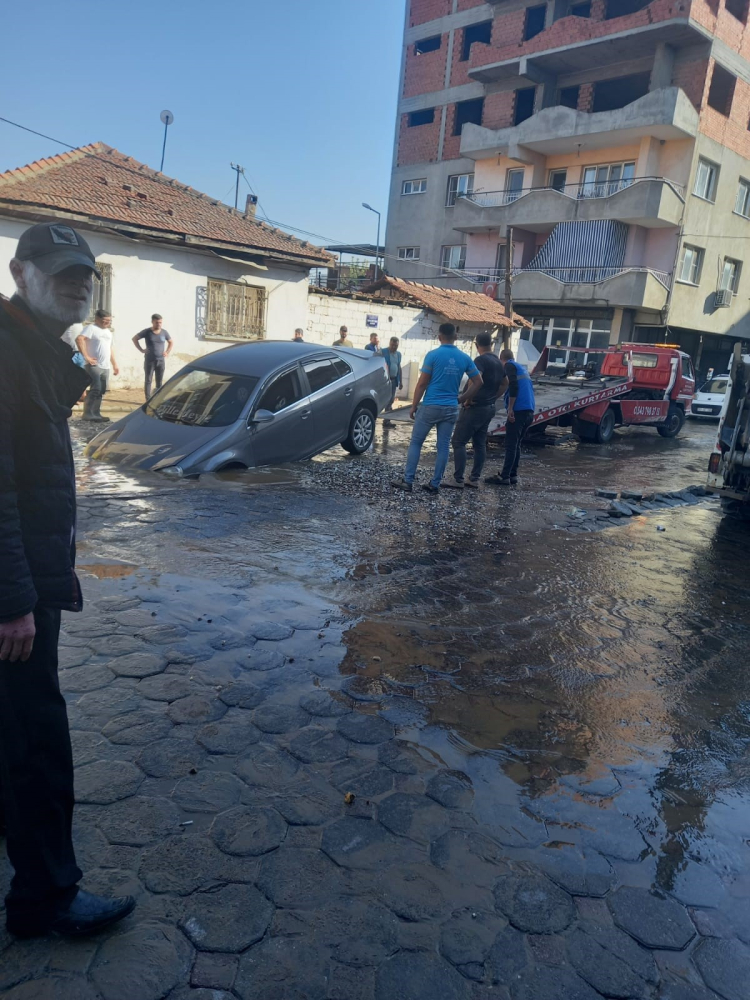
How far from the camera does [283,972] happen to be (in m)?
2.06

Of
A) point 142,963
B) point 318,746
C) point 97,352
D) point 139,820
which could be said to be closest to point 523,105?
point 97,352

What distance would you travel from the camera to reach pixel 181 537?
6105mm

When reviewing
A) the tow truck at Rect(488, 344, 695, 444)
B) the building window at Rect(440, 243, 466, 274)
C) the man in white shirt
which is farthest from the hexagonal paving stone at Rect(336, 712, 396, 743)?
the building window at Rect(440, 243, 466, 274)

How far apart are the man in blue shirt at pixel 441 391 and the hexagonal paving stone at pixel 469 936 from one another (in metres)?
6.43

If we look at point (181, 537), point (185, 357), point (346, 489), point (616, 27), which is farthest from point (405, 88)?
point (181, 537)

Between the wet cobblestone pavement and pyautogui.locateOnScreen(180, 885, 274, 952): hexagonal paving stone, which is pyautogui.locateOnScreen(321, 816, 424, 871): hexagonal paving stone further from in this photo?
pyautogui.locateOnScreen(180, 885, 274, 952): hexagonal paving stone

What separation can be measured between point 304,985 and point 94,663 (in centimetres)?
223

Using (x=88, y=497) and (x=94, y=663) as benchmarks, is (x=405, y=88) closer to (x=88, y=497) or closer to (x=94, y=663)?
(x=88, y=497)

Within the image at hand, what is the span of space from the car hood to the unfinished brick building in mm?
20698

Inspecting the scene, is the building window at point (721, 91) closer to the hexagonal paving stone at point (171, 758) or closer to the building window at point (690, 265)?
the building window at point (690, 265)

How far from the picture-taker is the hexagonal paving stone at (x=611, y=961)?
2.12 meters

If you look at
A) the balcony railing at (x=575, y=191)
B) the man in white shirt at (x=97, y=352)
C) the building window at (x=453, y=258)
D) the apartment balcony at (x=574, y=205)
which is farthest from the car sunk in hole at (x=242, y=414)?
the building window at (x=453, y=258)

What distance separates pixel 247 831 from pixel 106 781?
0.63m

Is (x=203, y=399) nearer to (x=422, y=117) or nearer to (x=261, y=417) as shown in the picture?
(x=261, y=417)
